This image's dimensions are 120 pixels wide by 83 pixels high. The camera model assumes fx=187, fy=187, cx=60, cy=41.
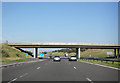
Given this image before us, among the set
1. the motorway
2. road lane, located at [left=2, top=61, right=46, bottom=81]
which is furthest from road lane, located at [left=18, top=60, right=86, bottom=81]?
road lane, located at [left=2, top=61, right=46, bottom=81]

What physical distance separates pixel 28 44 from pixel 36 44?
306 centimetres

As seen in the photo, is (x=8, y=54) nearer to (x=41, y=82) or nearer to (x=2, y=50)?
(x=2, y=50)

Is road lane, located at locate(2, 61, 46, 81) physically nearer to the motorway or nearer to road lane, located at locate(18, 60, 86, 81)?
the motorway

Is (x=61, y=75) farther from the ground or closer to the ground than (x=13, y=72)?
farther from the ground

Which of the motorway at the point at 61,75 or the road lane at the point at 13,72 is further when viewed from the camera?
the road lane at the point at 13,72

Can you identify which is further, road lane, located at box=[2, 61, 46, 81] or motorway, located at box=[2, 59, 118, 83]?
road lane, located at box=[2, 61, 46, 81]

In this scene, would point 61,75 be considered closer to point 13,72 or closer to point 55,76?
point 55,76

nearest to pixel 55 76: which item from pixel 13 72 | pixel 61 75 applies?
pixel 61 75

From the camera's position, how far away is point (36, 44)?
69.6 meters

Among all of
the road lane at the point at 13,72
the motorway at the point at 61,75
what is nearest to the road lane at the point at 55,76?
the motorway at the point at 61,75

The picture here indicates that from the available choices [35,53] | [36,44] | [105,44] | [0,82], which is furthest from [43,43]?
[0,82]

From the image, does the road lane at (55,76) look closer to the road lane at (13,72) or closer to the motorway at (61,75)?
the motorway at (61,75)

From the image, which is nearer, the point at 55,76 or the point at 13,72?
the point at 55,76

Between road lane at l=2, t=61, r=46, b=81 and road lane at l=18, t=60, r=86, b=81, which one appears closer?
road lane at l=18, t=60, r=86, b=81
